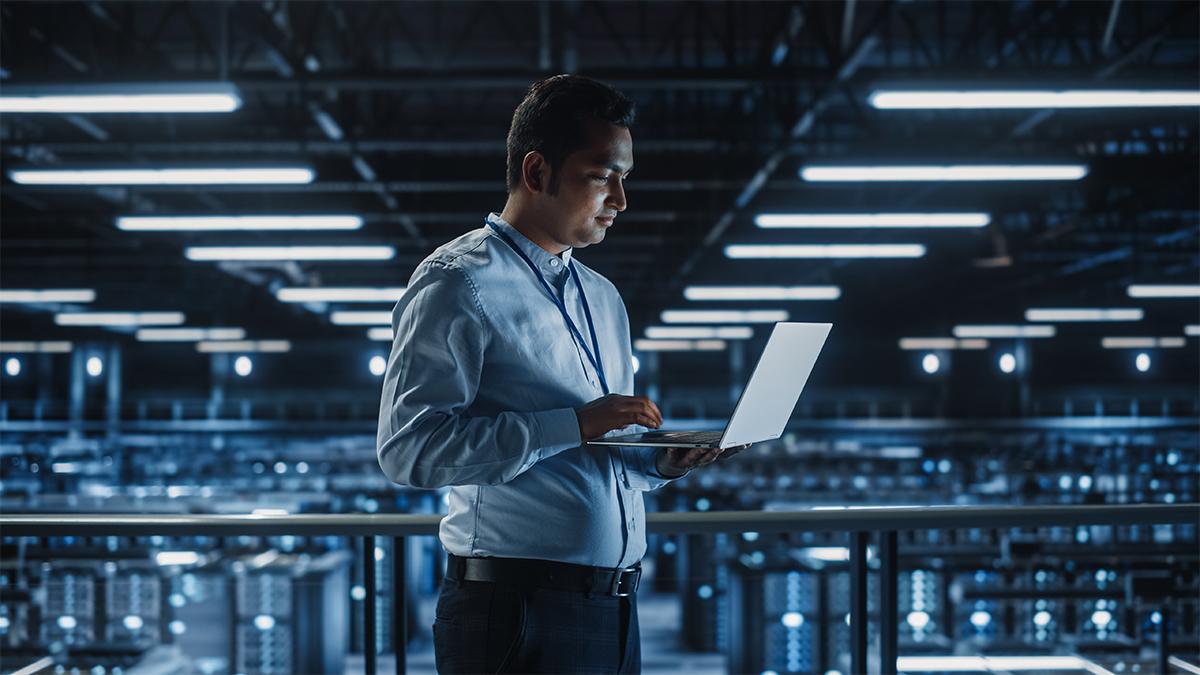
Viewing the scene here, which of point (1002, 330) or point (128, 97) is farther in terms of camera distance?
point (1002, 330)

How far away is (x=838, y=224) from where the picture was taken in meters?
8.39

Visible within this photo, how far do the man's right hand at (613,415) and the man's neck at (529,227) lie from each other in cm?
24

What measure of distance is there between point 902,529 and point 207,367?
23.0 m

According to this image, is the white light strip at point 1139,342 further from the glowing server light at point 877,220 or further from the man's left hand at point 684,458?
the man's left hand at point 684,458

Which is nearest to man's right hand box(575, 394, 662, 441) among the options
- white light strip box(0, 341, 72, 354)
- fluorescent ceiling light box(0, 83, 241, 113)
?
fluorescent ceiling light box(0, 83, 241, 113)

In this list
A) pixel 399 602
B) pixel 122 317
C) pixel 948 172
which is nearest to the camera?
pixel 399 602

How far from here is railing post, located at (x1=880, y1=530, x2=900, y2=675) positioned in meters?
1.93

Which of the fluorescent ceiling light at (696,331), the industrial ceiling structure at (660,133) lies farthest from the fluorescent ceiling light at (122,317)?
the fluorescent ceiling light at (696,331)

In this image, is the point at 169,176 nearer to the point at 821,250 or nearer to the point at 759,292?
the point at 821,250

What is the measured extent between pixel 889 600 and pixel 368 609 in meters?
0.98

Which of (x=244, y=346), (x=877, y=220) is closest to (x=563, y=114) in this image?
(x=877, y=220)

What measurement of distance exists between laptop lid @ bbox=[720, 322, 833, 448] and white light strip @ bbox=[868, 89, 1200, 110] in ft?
11.9

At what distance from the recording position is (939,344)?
22.9 m

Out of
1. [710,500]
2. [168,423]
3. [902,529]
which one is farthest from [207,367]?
[902,529]
